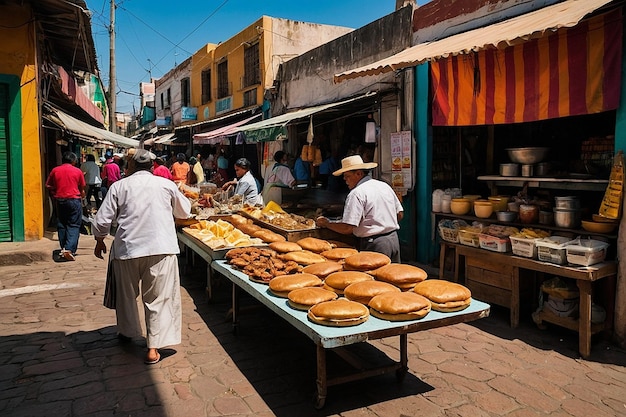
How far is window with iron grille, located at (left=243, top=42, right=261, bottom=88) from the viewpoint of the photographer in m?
15.2

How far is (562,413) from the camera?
3.21m

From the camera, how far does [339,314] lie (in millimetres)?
2906

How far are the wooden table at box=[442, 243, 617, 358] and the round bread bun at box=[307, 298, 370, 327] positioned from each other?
2408 mm

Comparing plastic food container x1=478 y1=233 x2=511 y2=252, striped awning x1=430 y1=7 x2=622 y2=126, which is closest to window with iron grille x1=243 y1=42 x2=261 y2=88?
striped awning x1=430 y1=7 x2=622 y2=126

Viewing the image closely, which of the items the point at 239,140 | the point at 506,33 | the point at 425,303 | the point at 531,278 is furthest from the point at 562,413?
the point at 239,140

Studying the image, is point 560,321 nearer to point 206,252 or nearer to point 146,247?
point 206,252

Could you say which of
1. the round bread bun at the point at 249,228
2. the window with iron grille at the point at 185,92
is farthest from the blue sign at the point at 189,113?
the round bread bun at the point at 249,228

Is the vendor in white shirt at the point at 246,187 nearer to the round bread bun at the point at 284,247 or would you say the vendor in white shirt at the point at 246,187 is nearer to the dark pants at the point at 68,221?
the round bread bun at the point at 284,247

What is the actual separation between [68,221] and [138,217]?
16.7 feet

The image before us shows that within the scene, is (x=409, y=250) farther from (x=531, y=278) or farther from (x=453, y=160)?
(x=531, y=278)

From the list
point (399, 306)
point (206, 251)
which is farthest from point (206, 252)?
point (399, 306)

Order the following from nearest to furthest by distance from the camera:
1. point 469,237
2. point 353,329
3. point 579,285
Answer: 1. point 353,329
2. point 579,285
3. point 469,237

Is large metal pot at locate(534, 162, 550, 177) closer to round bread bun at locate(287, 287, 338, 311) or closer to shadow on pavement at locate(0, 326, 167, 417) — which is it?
round bread bun at locate(287, 287, 338, 311)

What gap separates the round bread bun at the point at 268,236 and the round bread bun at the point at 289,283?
1534 millimetres
